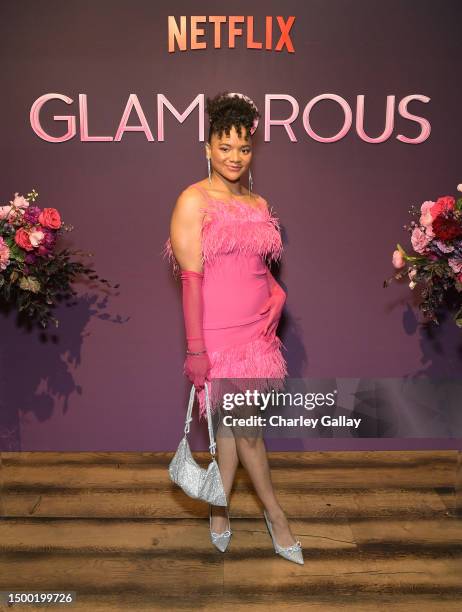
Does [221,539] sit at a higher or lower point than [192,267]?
lower

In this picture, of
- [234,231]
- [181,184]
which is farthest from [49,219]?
[234,231]

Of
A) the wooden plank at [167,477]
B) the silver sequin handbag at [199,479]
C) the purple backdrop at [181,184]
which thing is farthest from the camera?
the wooden plank at [167,477]

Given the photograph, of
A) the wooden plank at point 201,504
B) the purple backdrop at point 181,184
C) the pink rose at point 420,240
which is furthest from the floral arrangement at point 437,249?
the wooden plank at point 201,504

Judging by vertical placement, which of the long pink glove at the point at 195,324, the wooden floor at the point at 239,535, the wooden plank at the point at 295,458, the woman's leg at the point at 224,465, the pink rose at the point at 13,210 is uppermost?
the pink rose at the point at 13,210

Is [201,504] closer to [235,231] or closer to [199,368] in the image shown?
[199,368]

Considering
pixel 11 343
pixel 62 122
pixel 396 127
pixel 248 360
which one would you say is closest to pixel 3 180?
pixel 62 122

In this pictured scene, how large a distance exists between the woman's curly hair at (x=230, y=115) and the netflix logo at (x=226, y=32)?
73cm

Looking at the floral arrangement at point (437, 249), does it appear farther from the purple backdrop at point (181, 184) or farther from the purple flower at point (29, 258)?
the purple flower at point (29, 258)

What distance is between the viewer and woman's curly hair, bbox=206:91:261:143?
228 centimetres

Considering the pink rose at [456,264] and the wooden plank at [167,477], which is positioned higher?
the pink rose at [456,264]

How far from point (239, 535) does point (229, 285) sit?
1101 millimetres

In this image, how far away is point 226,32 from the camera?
9.46ft

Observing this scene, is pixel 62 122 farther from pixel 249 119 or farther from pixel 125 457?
pixel 125 457

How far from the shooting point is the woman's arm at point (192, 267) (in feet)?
7.41
